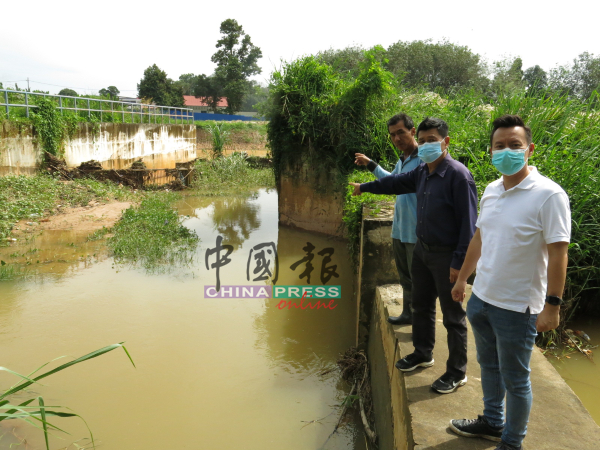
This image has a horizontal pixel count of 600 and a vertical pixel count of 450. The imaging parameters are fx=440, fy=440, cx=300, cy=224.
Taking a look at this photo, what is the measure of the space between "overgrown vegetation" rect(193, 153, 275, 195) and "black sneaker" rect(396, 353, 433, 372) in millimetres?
12970

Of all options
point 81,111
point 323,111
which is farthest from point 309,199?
point 81,111

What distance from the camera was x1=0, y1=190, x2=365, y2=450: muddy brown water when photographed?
12.1 feet

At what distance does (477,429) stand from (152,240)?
7507mm

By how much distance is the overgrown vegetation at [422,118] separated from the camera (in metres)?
4.46

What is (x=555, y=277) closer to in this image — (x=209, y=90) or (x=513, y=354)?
(x=513, y=354)

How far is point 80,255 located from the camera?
8.09 meters

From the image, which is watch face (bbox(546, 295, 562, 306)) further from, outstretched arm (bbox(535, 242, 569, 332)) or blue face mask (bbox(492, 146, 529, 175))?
blue face mask (bbox(492, 146, 529, 175))

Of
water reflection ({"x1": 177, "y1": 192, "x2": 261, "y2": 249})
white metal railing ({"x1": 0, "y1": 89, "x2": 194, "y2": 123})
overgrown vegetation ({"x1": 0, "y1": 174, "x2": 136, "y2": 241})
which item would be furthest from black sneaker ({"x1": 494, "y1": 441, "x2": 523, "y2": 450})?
white metal railing ({"x1": 0, "y1": 89, "x2": 194, "y2": 123})

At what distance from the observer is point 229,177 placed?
671 inches

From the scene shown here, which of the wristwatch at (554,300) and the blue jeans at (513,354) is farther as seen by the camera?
the blue jeans at (513,354)

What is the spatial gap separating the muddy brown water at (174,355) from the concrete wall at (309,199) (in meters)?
1.68

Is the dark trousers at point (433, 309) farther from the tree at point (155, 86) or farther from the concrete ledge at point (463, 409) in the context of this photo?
the tree at point (155, 86)

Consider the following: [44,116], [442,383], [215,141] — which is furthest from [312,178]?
[215,141]

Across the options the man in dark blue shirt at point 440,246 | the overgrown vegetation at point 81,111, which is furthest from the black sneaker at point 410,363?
the overgrown vegetation at point 81,111
